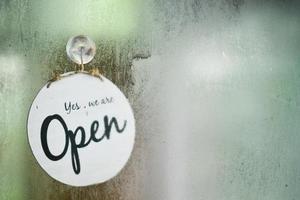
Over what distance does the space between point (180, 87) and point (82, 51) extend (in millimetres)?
330

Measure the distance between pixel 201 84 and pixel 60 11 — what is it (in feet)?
1.68

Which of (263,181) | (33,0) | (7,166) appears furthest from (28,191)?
(263,181)

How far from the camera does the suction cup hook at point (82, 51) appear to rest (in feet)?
4.08

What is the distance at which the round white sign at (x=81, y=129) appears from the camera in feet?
3.97

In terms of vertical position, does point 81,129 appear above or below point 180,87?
below

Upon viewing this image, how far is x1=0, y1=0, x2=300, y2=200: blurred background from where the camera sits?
120cm

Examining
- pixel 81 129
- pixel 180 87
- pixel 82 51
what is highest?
pixel 82 51

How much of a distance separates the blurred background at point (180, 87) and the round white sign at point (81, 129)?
0.03 metres

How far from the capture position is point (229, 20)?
1247 mm

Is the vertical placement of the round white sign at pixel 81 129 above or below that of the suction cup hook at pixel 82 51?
below

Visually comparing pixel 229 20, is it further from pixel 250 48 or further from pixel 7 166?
pixel 7 166

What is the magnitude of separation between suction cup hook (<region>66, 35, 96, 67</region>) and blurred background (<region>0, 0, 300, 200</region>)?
0.02 metres

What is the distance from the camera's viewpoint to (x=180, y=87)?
123cm

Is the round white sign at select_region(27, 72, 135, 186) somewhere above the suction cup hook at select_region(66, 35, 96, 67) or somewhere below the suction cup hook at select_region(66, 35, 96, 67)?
below
